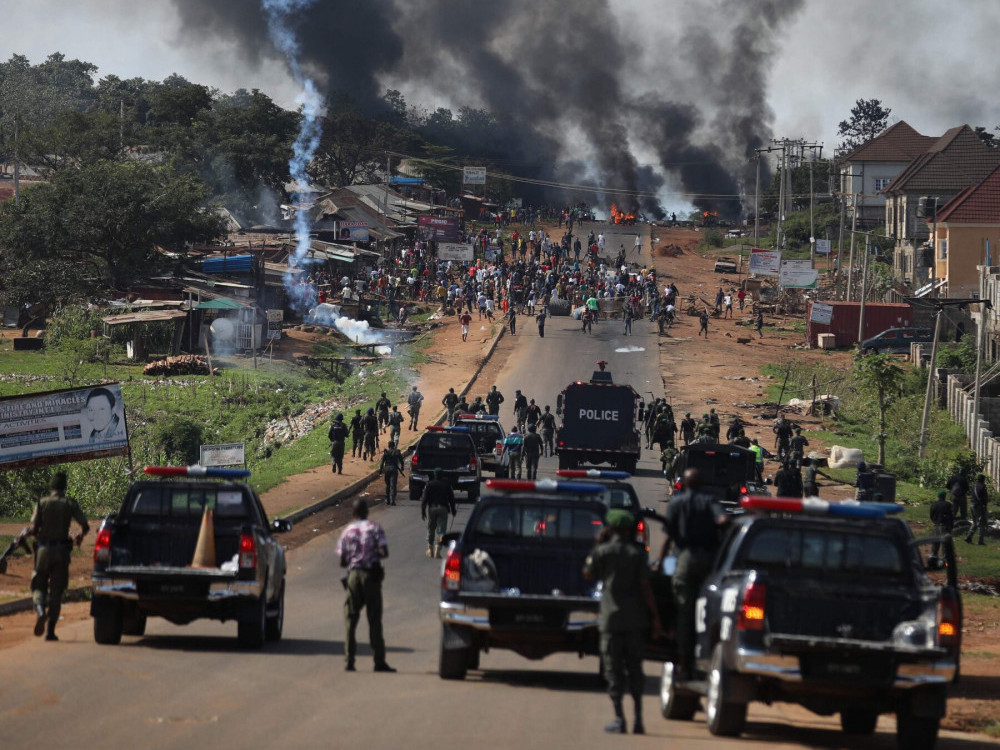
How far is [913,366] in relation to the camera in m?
57.9

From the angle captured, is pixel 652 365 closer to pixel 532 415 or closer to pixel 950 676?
pixel 532 415

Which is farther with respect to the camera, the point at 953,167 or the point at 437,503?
the point at 953,167

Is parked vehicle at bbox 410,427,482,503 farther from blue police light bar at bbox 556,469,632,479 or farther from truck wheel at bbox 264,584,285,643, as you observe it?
truck wheel at bbox 264,584,285,643

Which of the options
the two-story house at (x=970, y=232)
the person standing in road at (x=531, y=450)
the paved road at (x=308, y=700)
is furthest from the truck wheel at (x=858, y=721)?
the two-story house at (x=970, y=232)

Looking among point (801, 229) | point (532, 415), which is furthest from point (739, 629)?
point (801, 229)

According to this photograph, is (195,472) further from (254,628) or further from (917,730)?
(917,730)

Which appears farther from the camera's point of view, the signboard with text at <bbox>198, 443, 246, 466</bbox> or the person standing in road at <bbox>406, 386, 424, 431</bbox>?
the person standing in road at <bbox>406, 386, 424, 431</bbox>

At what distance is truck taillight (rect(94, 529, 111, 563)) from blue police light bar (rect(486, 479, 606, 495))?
3723mm

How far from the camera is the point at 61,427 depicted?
24.2 m

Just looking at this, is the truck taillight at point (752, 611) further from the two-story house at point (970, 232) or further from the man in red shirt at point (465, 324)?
the two-story house at point (970, 232)

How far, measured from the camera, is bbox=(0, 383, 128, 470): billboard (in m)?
23.8

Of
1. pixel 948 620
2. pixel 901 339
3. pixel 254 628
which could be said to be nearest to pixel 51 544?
pixel 254 628

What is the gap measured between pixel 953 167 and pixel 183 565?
7844cm

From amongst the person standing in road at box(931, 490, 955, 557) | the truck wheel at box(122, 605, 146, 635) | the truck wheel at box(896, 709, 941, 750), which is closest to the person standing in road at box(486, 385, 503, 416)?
the person standing in road at box(931, 490, 955, 557)
